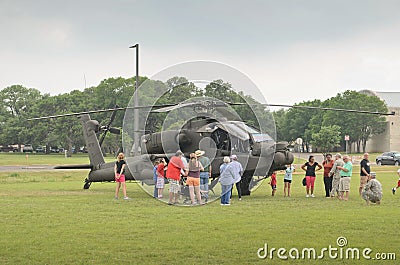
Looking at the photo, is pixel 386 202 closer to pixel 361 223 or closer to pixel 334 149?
pixel 361 223

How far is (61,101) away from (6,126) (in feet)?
42.7

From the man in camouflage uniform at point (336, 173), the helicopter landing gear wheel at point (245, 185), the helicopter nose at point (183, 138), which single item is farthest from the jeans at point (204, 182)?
the man in camouflage uniform at point (336, 173)

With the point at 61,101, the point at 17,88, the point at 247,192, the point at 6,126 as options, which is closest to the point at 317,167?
the point at 247,192

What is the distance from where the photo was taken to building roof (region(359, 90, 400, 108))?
9774 centimetres

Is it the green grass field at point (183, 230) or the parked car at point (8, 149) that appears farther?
the parked car at point (8, 149)

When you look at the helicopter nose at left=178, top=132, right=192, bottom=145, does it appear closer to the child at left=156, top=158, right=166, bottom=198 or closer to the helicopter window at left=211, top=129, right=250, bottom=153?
the helicopter window at left=211, top=129, right=250, bottom=153

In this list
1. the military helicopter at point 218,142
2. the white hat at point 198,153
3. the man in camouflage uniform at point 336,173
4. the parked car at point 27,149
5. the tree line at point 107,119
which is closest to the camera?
the white hat at point 198,153

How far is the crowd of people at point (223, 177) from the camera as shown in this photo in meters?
18.1

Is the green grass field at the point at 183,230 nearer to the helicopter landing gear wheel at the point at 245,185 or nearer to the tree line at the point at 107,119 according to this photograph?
the helicopter landing gear wheel at the point at 245,185

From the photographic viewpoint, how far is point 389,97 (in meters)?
100

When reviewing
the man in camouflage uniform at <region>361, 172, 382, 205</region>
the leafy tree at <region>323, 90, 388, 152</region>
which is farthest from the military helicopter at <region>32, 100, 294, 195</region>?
the leafy tree at <region>323, 90, 388, 152</region>

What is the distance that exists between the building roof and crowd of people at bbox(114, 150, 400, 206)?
7963cm

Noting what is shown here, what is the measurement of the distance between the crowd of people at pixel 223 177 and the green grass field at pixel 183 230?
23.2 inches

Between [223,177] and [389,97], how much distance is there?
8833cm
